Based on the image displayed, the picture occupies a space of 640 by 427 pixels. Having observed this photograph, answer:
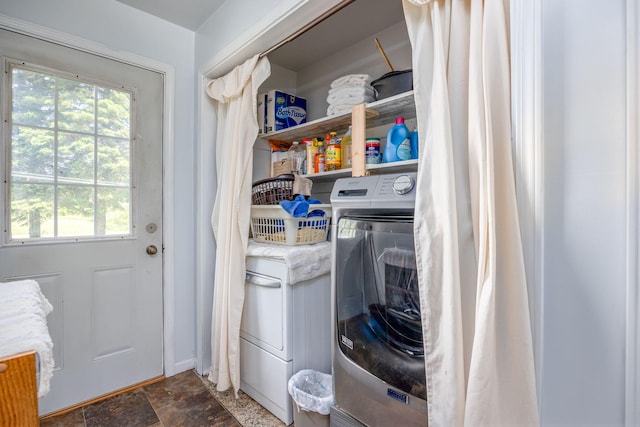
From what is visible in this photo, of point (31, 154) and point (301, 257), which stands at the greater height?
point (31, 154)

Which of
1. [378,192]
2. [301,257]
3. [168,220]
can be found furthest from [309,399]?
[168,220]

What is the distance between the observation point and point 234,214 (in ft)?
5.97

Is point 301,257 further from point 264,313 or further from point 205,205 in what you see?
point 205,205

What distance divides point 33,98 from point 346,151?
1.74 meters

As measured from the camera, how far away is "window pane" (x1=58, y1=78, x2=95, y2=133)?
1709 mm

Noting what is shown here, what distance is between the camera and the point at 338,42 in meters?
2.14

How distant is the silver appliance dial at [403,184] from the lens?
1.06m

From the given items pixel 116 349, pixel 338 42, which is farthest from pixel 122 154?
pixel 338 42

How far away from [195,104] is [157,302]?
1406 mm

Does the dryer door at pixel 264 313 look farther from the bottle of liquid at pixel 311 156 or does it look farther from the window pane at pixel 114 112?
the window pane at pixel 114 112

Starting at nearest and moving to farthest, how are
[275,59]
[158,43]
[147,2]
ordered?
[147,2]
[158,43]
[275,59]

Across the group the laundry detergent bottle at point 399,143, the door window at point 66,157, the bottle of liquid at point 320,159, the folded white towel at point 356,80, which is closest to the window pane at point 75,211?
the door window at point 66,157

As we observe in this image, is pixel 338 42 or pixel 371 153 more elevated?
pixel 338 42

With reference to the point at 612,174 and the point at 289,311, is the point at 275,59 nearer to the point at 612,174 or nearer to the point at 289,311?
the point at 289,311
